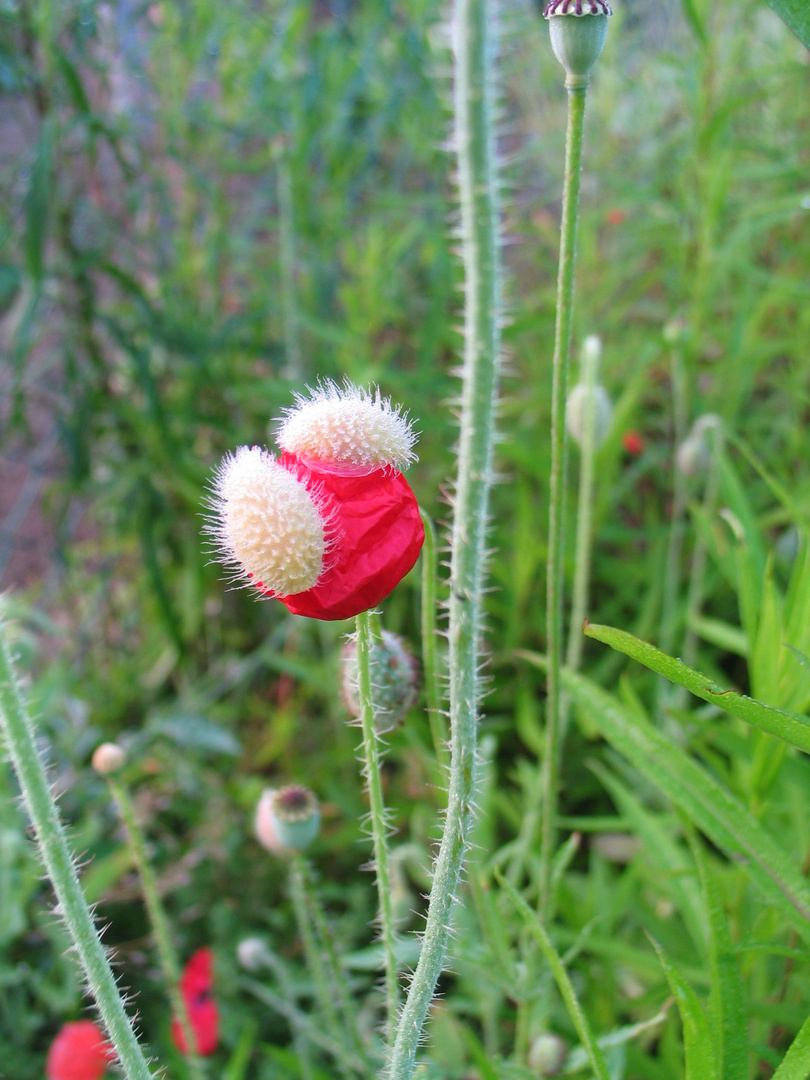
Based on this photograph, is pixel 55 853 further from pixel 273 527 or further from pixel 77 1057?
pixel 77 1057

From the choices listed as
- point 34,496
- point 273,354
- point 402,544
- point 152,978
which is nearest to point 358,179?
point 273,354

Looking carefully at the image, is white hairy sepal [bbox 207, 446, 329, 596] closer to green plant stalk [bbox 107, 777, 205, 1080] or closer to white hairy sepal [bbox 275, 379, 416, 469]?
white hairy sepal [bbox 275, 379, 416, 469]

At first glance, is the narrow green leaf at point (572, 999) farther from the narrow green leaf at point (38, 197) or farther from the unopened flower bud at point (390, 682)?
the narrow green leaf at point (38, 197)

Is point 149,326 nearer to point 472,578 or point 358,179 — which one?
point 358,179

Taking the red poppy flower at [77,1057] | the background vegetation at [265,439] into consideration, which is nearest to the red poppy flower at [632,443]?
the background vegetation at [265,439]

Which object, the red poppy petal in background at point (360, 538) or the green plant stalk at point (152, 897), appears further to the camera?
the green plant stalk at point (152, 897)

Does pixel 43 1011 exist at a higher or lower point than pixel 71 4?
lower
